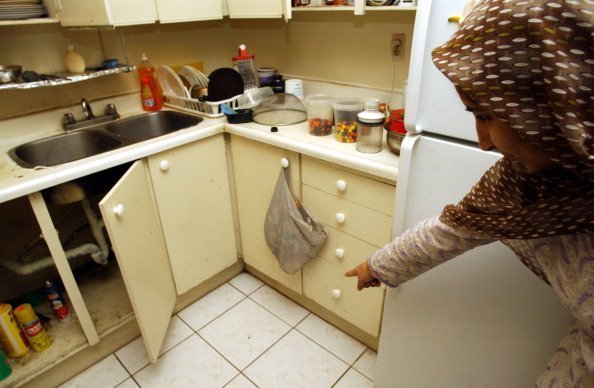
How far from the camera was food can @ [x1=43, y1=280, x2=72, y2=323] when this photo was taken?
5.10ft

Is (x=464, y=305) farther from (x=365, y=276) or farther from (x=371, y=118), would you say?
(x=371, y=118)

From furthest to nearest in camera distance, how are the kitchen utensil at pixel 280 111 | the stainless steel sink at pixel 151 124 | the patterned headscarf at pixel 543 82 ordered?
1. the stainless steel sink at pixel 151 124
2. the kitchen utensil at pixel 280 111
3. the patterned headscarf at pixel 543 82

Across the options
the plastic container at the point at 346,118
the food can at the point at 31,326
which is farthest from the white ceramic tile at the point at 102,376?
the plastic container at the point at 346,118

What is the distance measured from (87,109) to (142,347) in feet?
3.79

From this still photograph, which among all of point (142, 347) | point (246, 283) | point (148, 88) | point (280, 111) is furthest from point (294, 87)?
point (142, 347)

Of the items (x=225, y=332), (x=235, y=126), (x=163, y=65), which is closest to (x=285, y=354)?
(x=225, y=332)

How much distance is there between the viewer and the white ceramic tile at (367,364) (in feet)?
4.97

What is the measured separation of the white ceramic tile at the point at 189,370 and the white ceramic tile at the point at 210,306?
5.9 inches

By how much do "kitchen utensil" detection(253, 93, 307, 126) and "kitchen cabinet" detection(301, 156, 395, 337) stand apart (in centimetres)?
32

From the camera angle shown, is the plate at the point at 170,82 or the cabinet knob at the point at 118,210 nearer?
the cabinet knob at the point at 118,210

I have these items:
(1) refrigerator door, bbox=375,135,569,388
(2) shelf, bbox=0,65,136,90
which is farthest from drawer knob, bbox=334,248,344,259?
(2) shelf, bbox=0,65,136,90

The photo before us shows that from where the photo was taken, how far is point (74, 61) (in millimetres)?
1586

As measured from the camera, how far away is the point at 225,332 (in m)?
1.71

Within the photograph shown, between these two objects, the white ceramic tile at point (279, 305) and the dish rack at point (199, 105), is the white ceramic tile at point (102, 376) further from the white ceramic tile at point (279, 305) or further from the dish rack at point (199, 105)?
the dish rack at point (199, 105)
